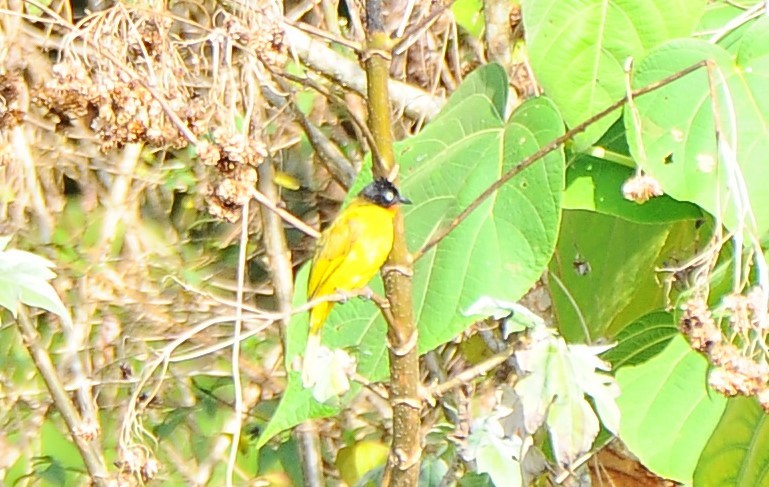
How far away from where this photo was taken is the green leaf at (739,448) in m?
1.44

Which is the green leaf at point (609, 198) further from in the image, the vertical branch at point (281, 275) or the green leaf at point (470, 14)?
the vertical branch at point (281, 275)

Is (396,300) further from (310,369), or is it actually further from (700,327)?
(700,327)

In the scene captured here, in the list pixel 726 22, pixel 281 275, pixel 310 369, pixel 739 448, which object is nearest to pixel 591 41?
pixel 726 22

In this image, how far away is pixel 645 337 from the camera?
143 centimetres

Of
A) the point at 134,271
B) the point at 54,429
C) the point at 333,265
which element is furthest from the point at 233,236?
the point at 333,265

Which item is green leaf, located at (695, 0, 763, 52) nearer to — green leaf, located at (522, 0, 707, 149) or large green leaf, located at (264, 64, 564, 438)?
green leaf, located at (522, 0, 707, 149)

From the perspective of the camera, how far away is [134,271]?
2.37m

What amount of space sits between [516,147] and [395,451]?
1.26ft

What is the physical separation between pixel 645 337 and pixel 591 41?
44 centimetres

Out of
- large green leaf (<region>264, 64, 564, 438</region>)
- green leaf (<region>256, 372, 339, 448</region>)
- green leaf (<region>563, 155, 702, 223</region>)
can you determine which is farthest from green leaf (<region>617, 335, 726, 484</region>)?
green leaf (<region>256, 372, 339, 448</region>)

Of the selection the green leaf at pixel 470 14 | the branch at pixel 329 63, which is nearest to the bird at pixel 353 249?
the branch at pixel 329 63

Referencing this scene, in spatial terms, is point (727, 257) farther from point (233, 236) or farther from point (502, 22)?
point (233, 236)

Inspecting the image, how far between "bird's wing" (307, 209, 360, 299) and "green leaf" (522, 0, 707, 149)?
1.85 feet

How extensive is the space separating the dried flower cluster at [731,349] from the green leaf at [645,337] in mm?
497
